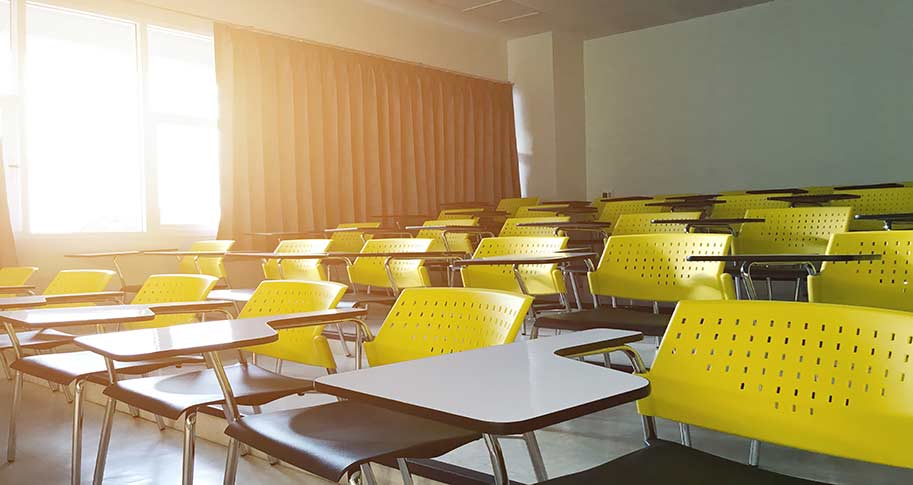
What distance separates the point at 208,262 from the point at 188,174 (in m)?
1.89

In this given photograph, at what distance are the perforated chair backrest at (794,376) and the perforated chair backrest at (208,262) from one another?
14.9 ft

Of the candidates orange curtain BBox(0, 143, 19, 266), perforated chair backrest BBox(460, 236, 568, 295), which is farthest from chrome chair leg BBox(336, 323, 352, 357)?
orange curtain BBox(0, 143, 19, 266)

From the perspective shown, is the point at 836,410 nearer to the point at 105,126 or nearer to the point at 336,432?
the point at 336,432

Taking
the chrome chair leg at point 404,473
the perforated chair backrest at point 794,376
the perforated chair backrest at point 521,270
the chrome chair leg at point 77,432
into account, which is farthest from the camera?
the perforated chair backrest at point 521,270

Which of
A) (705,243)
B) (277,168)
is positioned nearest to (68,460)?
(705,243)

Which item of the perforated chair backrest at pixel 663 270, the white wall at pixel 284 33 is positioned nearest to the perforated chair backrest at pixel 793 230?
the perforated chair backrest at pixel 663 270

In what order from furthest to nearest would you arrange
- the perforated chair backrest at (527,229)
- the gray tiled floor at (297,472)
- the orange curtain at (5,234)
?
the orange curtain at (5,234), the perforated chair backrest at (527,229), the gray tiled floor at (297,472)

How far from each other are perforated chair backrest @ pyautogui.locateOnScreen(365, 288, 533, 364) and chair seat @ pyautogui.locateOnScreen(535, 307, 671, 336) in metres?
0.90

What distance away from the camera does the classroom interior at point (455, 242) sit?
4.80 ft

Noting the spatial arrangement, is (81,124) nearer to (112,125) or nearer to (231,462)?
(112,125)

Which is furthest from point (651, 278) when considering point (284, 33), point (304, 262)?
point (284, 33)

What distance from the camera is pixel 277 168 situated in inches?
303

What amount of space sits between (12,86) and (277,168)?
7.98 ft

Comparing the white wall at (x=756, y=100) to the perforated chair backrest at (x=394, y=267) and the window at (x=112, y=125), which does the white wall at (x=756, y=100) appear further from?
the perforated chair backrest at (x=394, y=267)
